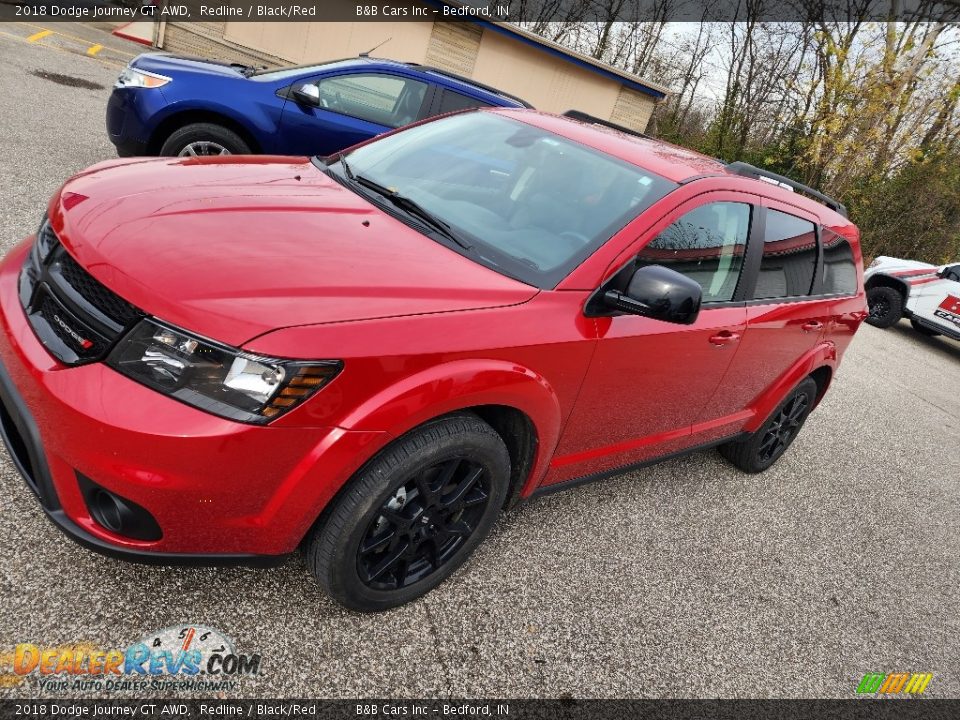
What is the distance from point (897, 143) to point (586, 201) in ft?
60.7

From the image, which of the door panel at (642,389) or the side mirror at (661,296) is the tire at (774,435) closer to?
A: the door panel at (642,389)

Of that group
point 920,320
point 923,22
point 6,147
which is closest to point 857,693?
point 6,147

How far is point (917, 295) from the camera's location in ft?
35.9

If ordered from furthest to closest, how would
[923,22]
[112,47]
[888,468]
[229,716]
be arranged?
1. [923,22]
2. [112,47]
3. [888,468]
4. [229,716]

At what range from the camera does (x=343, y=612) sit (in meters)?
2.27

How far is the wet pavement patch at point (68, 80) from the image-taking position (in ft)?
31.1

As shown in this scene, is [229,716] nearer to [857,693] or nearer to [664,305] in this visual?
[664,305]

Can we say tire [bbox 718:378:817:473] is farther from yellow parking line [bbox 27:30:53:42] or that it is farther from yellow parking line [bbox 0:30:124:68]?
yellow parking line [bbox 27:30:53:42]

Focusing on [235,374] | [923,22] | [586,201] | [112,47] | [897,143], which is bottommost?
[112,47]

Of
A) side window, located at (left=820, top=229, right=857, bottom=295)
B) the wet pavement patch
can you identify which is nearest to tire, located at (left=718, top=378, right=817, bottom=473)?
side window, located at (left=820, top=229, right=857, bottom=295)

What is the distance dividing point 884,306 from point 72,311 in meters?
12.6

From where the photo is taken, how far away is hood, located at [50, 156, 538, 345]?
1749 mm

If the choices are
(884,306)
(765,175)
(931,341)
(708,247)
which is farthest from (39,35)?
(931,341)

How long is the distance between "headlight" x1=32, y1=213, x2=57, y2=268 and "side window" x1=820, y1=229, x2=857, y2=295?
365 centimetres
